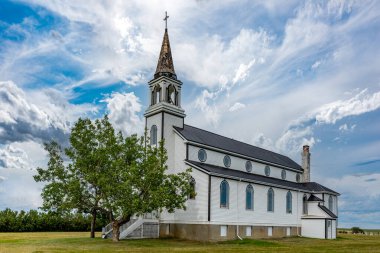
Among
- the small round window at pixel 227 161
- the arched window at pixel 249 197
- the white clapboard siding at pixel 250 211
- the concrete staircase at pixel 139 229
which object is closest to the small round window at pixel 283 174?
the white clapboard siding at pixel 250 211

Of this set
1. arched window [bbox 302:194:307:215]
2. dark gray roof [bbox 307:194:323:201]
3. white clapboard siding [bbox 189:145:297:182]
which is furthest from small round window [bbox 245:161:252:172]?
dark gray roof [bbox 307:194:323:201]

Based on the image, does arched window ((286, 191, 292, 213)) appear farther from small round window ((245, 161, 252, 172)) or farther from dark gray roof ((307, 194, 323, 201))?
small round window ((245, 161, 252, 172))

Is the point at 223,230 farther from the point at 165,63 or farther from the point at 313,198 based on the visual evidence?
the point at 313,198

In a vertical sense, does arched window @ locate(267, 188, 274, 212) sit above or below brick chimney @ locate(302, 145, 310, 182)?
below

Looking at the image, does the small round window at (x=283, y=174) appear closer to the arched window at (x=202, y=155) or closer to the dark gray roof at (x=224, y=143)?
the dark gray roof at (x=224, y=143)

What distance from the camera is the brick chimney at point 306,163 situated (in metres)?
61.8

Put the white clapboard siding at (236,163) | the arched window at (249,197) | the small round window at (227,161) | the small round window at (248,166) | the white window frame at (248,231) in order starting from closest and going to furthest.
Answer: the white clapboard siding at (236,163) → the white window frame at (248,231) → the arched window at (249,197) → the small round window at (227,161) → the small round window at (248,166)

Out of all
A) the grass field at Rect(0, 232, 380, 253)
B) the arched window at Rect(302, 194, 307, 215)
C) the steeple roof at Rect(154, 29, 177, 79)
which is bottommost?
the grass field at Rect(0, 232, 380, 253)

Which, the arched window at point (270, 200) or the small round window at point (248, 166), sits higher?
the small round window at point (248, 166)

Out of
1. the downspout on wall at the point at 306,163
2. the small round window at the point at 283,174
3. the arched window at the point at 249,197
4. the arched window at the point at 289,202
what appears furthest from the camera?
the downspout on wall at the point at 306,163

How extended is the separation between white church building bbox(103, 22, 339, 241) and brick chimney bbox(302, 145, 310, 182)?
5923 millimetres

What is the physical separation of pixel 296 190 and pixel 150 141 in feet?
69.5

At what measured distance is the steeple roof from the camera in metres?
44.7

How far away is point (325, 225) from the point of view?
5075 centimetres
